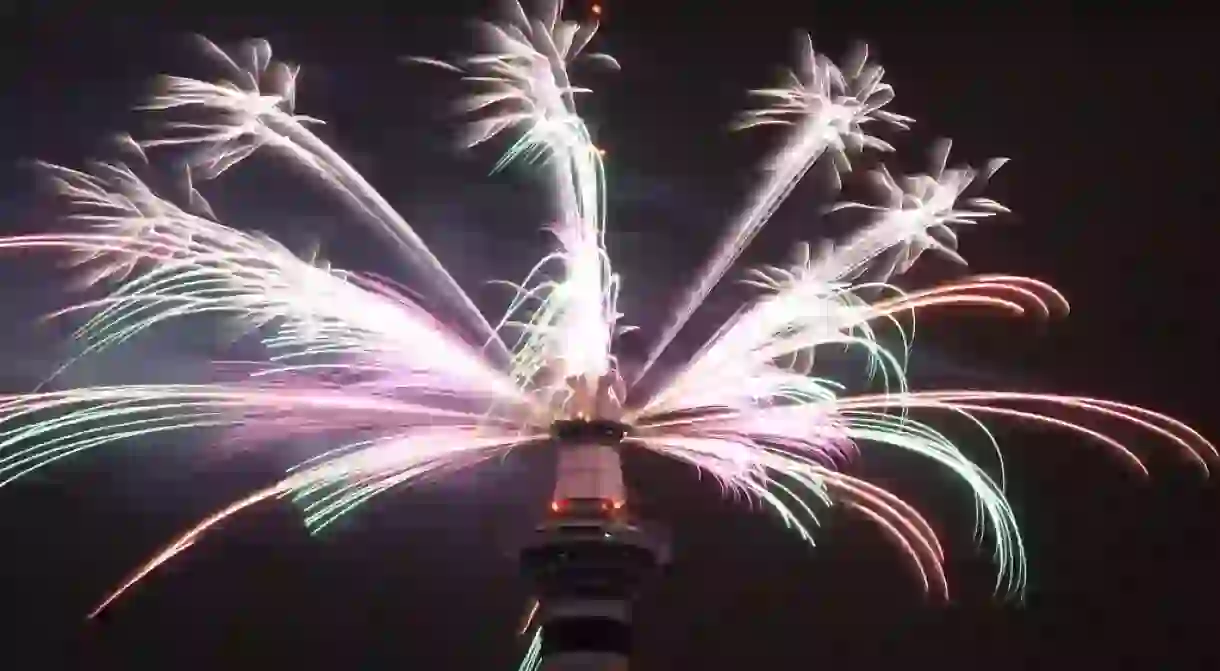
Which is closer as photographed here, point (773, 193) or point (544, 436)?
point (773, 193)

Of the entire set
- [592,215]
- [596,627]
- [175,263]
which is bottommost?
[596,627]

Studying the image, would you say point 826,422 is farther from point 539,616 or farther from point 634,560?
point 539,616

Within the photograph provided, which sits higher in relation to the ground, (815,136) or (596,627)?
(815,136)

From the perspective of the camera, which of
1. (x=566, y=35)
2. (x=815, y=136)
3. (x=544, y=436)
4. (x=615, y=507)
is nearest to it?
(x=566, y=35)

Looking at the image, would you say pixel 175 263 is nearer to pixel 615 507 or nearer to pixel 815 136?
pixel 815 136

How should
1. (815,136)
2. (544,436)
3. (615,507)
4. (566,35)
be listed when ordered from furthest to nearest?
(615,507) < (544,436) < (815,136) < (566,35)

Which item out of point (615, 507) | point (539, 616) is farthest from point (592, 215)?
point (539, 616)
